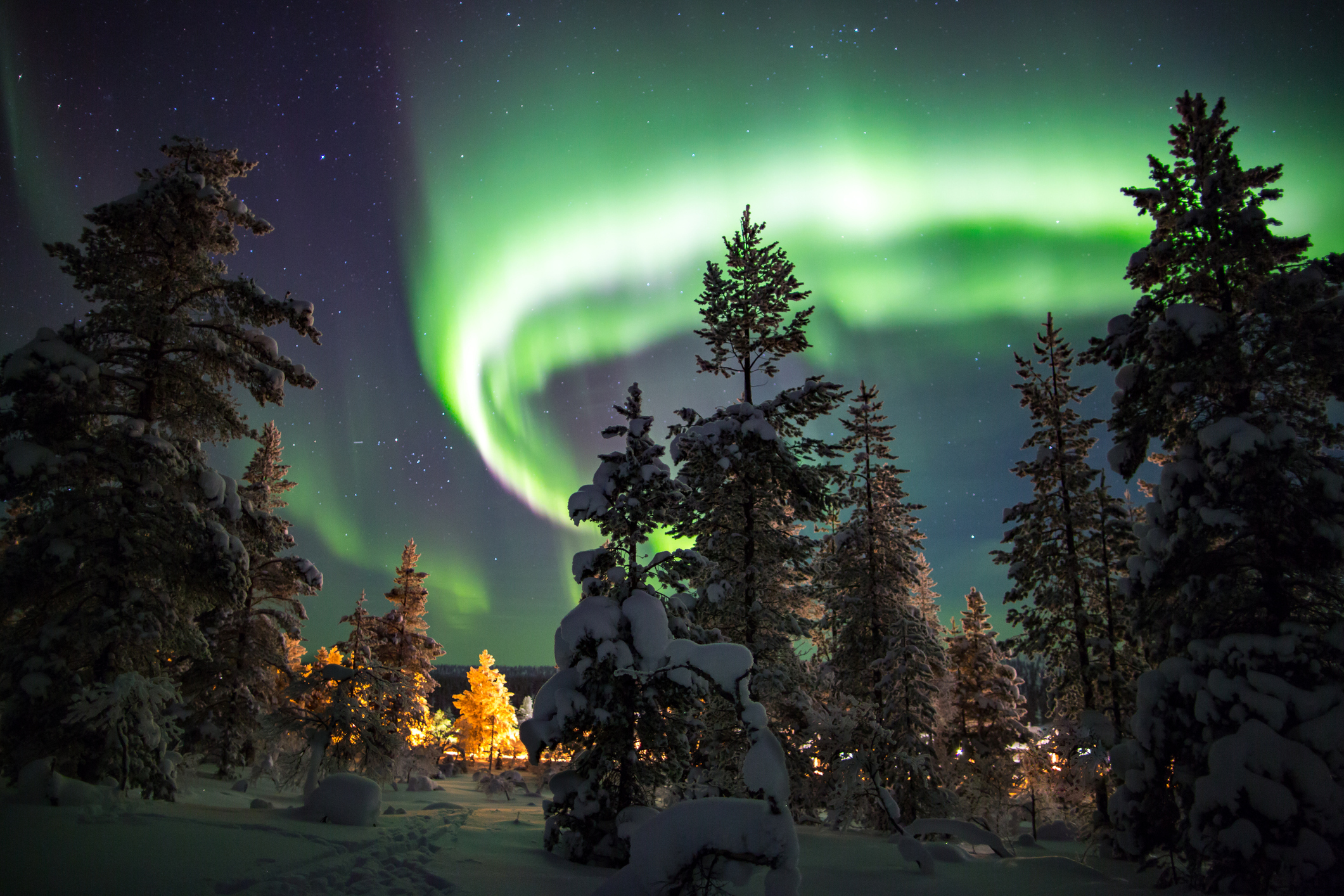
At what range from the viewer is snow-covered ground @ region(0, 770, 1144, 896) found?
6.59 meters

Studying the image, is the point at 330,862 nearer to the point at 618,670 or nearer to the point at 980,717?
the point at 618,670

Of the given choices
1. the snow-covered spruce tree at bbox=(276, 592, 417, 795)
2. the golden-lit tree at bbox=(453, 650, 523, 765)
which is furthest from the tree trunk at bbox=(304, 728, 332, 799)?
the golden-lit tree at bbox=(453, 650, 523, 765)

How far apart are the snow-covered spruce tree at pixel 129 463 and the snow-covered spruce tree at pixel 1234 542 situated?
51.0ft

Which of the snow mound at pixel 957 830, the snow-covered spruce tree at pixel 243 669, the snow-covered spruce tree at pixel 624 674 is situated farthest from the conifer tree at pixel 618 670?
the snow-covered spruce tree at pixel 243 669

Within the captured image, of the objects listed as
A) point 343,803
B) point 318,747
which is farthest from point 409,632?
point 343,803

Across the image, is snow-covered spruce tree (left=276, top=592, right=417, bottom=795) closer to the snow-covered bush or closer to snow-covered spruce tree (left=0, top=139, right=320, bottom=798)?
snow-covered spruce tree (left=0, top=139, right=320, bottom=798)

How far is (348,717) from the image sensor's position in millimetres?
17672

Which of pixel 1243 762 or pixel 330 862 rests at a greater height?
pixel 1243 762

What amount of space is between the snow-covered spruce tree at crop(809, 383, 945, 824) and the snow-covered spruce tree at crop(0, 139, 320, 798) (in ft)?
45.8

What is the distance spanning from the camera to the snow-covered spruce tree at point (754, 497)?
45.2 ft

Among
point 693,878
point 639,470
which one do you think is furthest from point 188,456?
point 693,878

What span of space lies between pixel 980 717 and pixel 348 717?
23.7m

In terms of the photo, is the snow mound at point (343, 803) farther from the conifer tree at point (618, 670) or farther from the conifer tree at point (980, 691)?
the conifer tree at point (980, 691)

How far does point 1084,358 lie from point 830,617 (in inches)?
470
